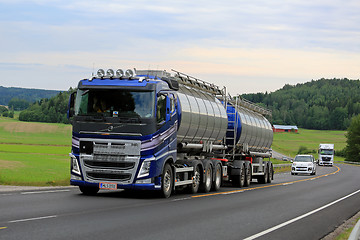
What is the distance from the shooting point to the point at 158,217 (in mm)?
13133

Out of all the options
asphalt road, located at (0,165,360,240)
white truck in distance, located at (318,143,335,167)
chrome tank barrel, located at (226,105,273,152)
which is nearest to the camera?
asphalt road, located at (0,165,360,240)

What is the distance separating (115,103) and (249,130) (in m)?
14.0

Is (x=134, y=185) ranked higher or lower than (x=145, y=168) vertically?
lower

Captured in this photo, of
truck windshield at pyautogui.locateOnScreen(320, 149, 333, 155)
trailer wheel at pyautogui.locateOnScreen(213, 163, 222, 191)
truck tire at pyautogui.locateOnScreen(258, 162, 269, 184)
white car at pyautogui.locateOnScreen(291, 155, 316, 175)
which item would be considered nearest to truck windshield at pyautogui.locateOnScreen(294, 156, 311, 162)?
white car at pyautogui.locateOnScreen(291, 155, 316, 175)

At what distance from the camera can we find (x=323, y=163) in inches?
3693

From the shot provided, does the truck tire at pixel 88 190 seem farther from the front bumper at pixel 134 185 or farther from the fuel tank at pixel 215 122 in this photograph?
the fuel tank at pixel 215 122

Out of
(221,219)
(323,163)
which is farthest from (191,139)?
(323,163)

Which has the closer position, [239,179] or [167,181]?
[167,181]

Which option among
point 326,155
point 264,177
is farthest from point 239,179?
point 326,155

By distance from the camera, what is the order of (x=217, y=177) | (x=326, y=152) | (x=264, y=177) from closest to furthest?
(x=217, y=177), (x=264, y=177), (x=326, y=152)

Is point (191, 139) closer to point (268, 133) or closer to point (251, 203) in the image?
point (251, 203)

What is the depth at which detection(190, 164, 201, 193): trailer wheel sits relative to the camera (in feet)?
70.7

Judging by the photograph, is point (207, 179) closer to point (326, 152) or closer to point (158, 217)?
point (158, 217)

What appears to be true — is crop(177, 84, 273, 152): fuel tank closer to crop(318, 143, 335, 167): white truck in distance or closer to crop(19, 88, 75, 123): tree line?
crop(318, 143, 335, 167): white truck in distance
